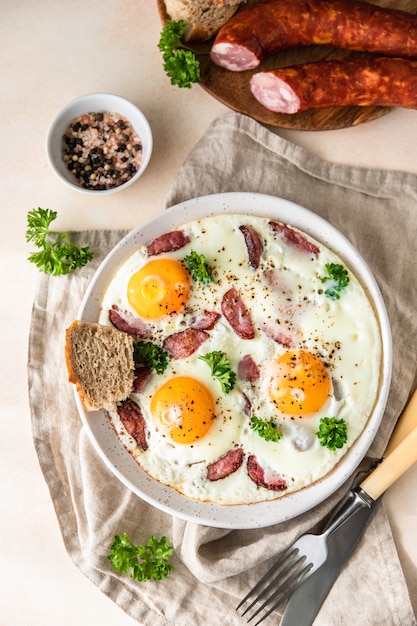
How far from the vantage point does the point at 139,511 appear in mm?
4812

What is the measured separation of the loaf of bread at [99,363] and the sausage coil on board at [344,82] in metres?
1.75

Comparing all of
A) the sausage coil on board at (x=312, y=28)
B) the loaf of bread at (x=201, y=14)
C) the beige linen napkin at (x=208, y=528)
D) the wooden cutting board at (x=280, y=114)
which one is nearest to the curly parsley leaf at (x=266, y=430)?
the beige linen napkin at (x=208, y=528)

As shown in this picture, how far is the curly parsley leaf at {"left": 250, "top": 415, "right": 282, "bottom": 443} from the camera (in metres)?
4.36

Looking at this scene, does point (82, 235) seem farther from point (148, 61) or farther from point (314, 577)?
point (314, 577)

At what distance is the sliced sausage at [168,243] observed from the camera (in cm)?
454

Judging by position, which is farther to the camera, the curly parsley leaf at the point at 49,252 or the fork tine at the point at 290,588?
the curly parsley leaf at the point at 49,252

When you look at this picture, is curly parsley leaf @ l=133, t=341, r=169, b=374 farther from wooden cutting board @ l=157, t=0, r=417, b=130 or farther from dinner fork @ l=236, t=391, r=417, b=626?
wooden cutting board @ l=157, t=0, r=417, b=130

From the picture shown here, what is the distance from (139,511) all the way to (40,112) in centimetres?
265

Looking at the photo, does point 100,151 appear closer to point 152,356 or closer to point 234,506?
point 152,356

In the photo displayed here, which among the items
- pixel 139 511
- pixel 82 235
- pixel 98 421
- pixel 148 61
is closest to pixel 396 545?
pixel 139 511

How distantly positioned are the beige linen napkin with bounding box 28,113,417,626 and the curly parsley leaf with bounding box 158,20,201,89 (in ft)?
1.16

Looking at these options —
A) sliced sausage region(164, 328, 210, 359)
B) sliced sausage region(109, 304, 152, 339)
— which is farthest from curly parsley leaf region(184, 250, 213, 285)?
sliced sausage region(109, 304, 152, 339)

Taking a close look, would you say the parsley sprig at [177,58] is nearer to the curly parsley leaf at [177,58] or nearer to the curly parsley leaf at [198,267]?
the curly parsley leaf at [177,58]

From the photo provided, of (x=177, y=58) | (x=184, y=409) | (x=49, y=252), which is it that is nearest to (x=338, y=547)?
(x=184, y=409)
